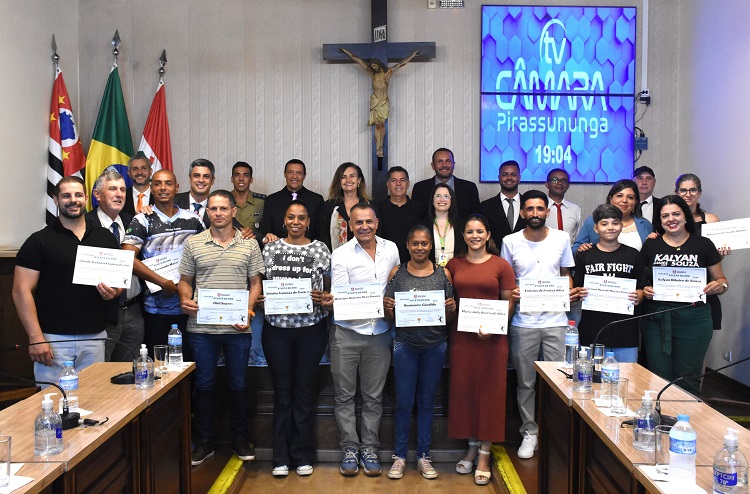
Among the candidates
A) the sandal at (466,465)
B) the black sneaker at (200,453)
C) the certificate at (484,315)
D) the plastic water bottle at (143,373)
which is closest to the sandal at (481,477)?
the sandal at (466,465)

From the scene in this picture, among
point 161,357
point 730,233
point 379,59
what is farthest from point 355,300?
point 379,59

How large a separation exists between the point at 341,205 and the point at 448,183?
122cm

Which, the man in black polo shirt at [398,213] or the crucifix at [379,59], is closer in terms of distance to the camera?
the man in black polo shirt at [398,213]

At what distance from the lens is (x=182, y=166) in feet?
21.5

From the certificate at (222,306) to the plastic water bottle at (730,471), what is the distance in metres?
2.58

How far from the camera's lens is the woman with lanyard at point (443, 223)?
4309 mm

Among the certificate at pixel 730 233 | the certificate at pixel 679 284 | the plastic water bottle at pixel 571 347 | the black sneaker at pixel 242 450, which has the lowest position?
the black sneaker at pixel 242 450

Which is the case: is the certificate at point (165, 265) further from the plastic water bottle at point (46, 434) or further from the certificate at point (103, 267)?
the plastic water bottle at point (46, 434)

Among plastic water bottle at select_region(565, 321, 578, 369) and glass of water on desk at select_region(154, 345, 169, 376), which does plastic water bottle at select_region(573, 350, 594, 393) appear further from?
glass of water on desk at select_region(154, 345, 169, 376)

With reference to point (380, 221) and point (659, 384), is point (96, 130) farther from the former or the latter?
point (659, 384)

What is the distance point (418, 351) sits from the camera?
13.0 ft

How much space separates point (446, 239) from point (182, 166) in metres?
3.34

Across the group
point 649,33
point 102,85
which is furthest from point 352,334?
point 649,33

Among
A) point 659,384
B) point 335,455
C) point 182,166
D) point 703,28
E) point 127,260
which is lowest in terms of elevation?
point 335,455
